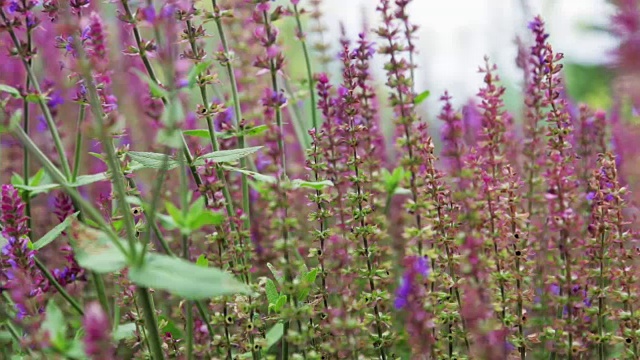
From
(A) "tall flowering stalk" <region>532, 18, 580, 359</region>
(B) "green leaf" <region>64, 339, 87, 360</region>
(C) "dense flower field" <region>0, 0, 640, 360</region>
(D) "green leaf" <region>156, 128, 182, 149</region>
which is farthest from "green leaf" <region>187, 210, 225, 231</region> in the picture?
(A) "tall flowering stalk" <region>532, 18, 580, 359</region>

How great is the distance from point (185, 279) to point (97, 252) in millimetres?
191

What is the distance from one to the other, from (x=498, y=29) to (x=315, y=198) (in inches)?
120

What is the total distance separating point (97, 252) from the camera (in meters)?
1.30

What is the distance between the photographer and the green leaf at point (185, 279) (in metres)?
1.16

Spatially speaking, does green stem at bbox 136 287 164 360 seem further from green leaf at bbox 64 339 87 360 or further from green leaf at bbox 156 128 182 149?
green leaf at bbox 156 128 182 149

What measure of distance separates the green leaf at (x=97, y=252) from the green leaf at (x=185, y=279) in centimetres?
4

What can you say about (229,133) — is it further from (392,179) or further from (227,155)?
(392,179)

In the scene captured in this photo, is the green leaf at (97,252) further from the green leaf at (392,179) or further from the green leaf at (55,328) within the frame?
the green leaf at (392,179)

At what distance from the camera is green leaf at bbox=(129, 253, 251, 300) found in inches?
45.6

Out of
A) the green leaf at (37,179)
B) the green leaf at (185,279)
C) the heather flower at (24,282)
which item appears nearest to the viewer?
the green leaf at (185,279)

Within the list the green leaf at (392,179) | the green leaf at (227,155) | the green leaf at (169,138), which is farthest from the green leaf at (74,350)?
the green leaf at (392,179)

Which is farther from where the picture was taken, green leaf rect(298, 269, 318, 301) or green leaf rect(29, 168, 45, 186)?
green leaf rect(29, 168, 45, 186)

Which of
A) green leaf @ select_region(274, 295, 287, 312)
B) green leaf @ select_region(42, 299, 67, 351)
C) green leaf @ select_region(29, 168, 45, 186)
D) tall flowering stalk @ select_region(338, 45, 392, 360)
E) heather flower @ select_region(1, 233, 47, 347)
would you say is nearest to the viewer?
green leaf @ select_region(42, 299, 67, 351)

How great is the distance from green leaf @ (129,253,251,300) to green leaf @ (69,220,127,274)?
4 cm
